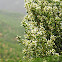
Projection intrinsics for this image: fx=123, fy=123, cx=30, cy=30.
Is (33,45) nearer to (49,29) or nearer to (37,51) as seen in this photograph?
(37,51)

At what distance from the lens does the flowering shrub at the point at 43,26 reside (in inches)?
289

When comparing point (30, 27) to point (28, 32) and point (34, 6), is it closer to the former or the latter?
point (28, 32)

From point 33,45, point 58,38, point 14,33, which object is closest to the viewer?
point 33,45

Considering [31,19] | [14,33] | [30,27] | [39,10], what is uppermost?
[39,10]

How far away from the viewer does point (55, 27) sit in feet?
Result: 25.5

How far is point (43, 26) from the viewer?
7906mm

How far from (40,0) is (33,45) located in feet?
9.98

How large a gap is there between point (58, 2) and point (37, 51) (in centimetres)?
345

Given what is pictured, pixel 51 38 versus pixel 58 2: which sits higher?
pixel 58 2

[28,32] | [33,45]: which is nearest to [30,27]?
[28,32]

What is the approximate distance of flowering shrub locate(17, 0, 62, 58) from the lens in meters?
7.35

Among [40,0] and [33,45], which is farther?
[40,0]

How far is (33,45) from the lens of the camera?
7.34 m

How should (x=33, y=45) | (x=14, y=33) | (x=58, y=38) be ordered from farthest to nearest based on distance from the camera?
(x=14, y=33) < (x=58, y=38) < (x=33, y=45)
